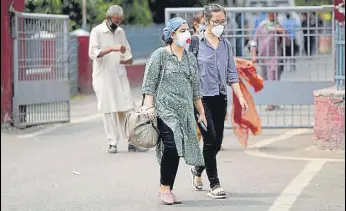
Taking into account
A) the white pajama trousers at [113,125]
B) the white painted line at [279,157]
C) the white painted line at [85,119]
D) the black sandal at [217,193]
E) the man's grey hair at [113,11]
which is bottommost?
the white painted line at [85,119]

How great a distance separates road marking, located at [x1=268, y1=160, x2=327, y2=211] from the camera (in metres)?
8.10

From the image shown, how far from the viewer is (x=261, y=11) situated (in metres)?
13.0

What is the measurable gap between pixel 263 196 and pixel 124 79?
3.95 meters

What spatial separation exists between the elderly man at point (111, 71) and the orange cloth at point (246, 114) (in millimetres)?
1268

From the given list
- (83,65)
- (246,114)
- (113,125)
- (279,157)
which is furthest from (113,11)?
(83,65)

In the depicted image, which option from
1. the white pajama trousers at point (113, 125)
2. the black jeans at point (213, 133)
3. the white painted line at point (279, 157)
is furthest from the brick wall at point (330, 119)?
the black jeans at point (213, 133)

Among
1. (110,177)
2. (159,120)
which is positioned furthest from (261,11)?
(159,120)

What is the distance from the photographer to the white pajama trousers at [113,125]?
38.5 ft

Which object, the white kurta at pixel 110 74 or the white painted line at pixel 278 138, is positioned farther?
the white painted line at pixel 278 138

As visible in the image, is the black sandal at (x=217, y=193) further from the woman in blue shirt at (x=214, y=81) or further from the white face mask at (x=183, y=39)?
the white face mask at (x=183, y=39)

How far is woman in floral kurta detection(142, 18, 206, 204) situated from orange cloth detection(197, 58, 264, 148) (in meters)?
3.79

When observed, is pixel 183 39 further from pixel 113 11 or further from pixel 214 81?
pixel 113 11

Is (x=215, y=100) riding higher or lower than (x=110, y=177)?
higher

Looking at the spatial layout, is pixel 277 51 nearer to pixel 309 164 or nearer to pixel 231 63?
pixel 309 164
